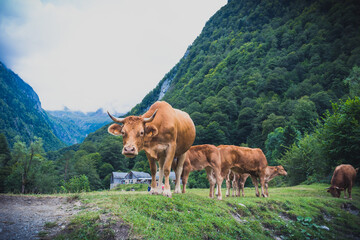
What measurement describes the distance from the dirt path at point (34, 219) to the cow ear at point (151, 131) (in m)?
2.65

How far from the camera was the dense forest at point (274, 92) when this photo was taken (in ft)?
Result: 168

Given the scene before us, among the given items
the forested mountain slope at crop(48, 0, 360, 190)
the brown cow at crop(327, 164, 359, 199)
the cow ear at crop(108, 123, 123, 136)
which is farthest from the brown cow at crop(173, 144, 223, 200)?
the forested mountain slope at crop(48, 0, 360, 190)

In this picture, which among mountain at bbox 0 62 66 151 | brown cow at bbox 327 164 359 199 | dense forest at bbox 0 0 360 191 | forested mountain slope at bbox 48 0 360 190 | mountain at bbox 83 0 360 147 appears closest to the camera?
brown cow at bbox 327 164 359 199

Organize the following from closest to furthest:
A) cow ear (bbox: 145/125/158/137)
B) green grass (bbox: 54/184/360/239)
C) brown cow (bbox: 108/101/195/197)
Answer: green grass (bbox: 54/184/360/239)
brown cow (bbox: 108/101/195/197)
cow ear (bbox: 145/125/158/137)

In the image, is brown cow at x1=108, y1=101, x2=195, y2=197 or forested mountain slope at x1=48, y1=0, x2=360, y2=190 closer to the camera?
brown cow at x1=108, y1=101, x2=195, y2=197

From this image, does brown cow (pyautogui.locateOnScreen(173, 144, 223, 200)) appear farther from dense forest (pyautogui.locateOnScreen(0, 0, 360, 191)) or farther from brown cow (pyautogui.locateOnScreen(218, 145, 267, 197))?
dense forest (pyautogui.locateOnScreen(0, 0, 360, 191))

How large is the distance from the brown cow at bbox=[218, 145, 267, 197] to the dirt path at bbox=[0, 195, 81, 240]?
23.4 ft

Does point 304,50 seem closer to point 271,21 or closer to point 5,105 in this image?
point 271,21

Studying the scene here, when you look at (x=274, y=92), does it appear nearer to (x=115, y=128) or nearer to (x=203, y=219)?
(x=203, y=219)

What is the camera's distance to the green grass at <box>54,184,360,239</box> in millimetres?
4547

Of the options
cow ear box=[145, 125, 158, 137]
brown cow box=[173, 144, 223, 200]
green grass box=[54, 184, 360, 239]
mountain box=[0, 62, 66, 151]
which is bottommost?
green grass box=[54, 184, 360, 239]

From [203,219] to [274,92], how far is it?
87.1 m

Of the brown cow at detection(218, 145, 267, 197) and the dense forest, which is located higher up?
the dense forest

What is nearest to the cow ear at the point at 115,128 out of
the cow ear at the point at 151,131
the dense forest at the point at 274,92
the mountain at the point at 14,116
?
the cow ear at the point at 151,131
